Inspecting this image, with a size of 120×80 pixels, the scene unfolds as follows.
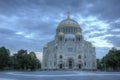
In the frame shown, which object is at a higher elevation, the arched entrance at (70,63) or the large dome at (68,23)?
the large dome at (68,23)

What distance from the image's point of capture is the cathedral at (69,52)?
100750 mm

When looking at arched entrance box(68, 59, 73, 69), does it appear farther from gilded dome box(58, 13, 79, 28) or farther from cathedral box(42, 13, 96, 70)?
gilded dome box(58, 13, 79, 28)

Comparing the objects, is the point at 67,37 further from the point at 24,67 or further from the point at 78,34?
the point at 24,67

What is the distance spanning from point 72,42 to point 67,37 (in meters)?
5.20

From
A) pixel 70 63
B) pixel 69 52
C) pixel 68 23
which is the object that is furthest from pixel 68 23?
pixel 70 63

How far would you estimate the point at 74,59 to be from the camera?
332 feet

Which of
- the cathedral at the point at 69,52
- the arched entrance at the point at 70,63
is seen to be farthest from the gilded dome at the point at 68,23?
the arched entrance at the point at 70,63

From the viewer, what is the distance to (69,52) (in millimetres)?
102688

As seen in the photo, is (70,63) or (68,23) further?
(68,23)

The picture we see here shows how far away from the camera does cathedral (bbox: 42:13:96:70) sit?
101m

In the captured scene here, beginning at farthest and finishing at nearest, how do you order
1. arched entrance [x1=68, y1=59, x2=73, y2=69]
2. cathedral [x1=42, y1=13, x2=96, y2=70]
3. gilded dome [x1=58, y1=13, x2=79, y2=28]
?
gilded dome [x1=58, y1=13, x2=79, y2=28] → arched entrance [x1=68, y1=59, x2=73, y2=69] → cathedral [x1=42, y1=13, x2=96, y2=70]

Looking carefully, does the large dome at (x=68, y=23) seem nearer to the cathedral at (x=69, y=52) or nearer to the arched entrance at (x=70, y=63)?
the cathedral at (x=69, y=52)

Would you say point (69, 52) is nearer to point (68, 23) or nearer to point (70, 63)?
point (70, 63)

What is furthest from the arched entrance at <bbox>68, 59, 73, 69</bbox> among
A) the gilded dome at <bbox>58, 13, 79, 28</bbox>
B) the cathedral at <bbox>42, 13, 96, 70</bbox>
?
the gilded dome at <bbox>58, 13, 79, 28</bbox>
